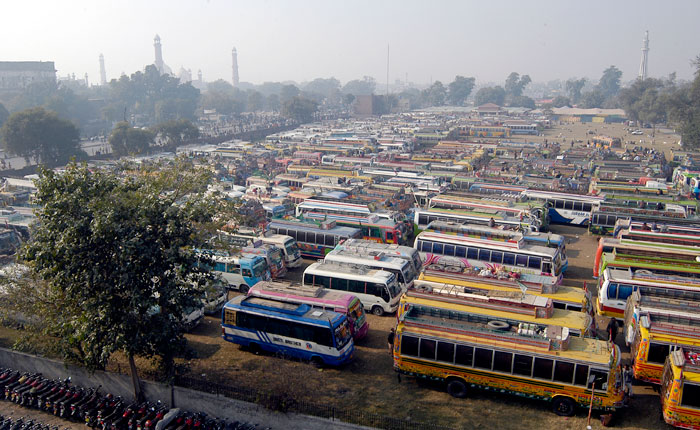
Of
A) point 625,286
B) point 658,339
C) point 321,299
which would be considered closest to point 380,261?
point 321,299

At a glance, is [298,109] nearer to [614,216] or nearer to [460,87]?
[460,87]

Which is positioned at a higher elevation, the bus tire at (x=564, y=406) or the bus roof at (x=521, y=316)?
the bus roof at (x=521, y=316)

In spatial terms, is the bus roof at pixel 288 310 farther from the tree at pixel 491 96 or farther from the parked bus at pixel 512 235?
the tree at pixel 491 96

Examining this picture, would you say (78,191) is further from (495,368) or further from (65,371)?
(495,368)

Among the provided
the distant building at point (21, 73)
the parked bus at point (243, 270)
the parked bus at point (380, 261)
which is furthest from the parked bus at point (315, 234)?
the distant building at point (21, 73)

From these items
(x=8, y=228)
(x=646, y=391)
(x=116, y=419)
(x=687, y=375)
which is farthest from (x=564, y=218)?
(x=8, y=228)

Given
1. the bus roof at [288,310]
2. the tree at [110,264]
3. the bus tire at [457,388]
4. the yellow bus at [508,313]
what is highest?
the tree at [110,264]
